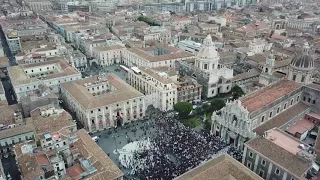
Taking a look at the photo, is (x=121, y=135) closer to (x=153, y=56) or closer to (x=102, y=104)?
(x=102, y=104)

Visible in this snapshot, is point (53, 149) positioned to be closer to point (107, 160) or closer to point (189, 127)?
point (107, 160)

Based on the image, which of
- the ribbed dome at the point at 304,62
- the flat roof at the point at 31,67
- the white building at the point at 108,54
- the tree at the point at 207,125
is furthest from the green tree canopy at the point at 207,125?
the white building at the point at 108,54

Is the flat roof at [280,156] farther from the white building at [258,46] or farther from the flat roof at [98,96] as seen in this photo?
the white building at [258,46]

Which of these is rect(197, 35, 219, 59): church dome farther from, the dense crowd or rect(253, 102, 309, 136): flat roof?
rect(253, 102, 309, 136): flat roof

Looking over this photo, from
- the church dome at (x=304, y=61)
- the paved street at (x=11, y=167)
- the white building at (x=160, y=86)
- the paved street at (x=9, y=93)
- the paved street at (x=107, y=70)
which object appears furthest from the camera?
the paved street at (x=107, y=70)

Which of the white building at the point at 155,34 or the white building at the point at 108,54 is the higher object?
the white building at the point at 155,34

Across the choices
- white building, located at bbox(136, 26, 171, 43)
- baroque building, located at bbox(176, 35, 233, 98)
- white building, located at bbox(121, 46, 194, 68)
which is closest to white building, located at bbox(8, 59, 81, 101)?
white building, located at bbox(121, 46, 194, 68)
